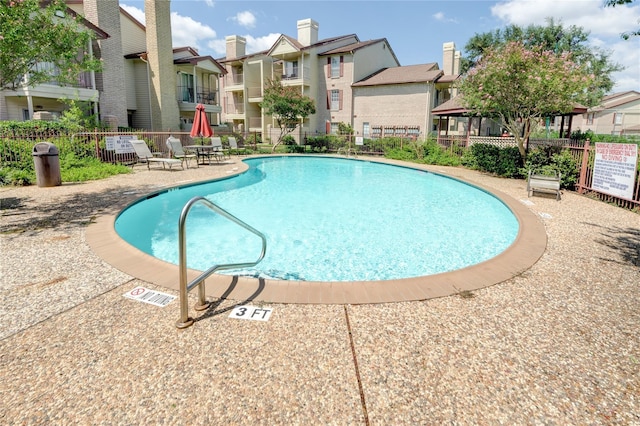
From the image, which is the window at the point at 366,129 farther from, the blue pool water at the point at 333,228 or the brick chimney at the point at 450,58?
the blue pool water at the point at 333,228

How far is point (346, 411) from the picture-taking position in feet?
7.49

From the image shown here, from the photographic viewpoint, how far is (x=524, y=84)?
12.4 meters

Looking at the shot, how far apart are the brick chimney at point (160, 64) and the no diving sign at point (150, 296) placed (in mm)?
23570

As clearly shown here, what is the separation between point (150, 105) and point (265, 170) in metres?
12.5

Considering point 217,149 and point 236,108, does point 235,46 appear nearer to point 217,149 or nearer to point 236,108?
point 236,108

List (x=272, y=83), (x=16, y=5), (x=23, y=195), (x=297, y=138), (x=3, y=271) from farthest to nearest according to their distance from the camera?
(x=297, y=138) < (x=272, y=83) < (x=23, y=195) < (x=16, y=5) < (x=3, y=271)

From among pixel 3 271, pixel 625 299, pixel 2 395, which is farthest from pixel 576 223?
pixel 3 271

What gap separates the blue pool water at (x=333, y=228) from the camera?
252 inches

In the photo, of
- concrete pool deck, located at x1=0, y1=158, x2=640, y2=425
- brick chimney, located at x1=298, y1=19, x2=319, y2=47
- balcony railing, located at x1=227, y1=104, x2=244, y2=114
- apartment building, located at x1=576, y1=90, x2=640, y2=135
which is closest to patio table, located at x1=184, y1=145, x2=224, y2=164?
concrete pool deck, located at x1=0, y1=158, x2=640, y2=425

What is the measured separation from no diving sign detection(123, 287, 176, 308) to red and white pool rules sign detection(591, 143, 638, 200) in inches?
403

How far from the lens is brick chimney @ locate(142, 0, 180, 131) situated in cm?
2369

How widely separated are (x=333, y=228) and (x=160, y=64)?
22.0m

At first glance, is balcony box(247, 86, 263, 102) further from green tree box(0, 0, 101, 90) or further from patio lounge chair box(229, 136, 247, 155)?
green tree box(0, 0, 101, 90)

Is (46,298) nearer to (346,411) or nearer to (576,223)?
(346,411)
